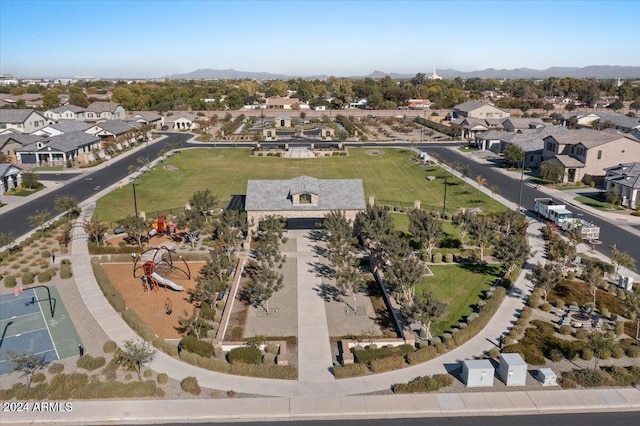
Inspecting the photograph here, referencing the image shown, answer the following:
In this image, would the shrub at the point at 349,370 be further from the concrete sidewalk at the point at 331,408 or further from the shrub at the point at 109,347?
the shrub at the point at 109,347

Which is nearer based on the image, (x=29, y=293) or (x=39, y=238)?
(x=29, y=293)

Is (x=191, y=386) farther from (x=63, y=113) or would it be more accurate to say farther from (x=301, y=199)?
(x=63, y=113)

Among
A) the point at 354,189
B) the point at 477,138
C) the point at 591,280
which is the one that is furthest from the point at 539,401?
the point at 477,138

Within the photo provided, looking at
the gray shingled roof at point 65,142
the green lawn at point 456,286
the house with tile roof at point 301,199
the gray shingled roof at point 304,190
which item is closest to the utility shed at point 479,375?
the green lawn at point 456,286

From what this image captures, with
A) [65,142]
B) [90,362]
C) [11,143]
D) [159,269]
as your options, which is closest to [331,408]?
[90,362]

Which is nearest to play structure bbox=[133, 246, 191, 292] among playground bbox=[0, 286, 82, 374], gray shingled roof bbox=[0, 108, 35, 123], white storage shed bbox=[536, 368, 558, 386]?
playground bbox=[0, 286, 82, 374]

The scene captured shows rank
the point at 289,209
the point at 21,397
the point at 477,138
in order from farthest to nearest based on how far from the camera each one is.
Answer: the point at 477,138, the point at 289,209, the point at 21,397

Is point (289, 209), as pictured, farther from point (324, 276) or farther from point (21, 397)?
point (21, 397)
